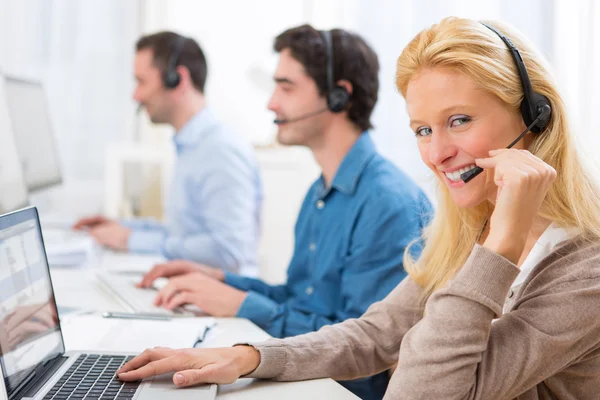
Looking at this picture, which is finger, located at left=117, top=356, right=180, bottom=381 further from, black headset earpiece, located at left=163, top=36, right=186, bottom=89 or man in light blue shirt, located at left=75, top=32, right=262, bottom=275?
black headset earpiece, located at left=163, top=36, right=186, bottom=89

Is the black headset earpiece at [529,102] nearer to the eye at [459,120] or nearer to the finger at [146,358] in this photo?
the eye at [459,120]

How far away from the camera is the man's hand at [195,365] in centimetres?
98

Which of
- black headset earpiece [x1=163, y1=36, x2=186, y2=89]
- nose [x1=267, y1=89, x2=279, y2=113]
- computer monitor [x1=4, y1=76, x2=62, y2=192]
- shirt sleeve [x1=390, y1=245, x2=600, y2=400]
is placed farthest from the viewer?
black headset earpiece [x1=163, y1=36, x2=186, y2=89]

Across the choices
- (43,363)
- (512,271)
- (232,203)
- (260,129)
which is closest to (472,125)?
(512,271)

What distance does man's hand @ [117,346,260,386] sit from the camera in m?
0.98

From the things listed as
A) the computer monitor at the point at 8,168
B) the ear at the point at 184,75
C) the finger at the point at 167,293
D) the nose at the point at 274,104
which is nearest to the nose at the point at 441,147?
the finger at the point at 167,293

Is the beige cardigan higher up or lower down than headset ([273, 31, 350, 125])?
lower down

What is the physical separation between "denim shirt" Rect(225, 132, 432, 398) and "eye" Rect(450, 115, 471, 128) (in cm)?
47

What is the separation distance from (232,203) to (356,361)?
4.36ft

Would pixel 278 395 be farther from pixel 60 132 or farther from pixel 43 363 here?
pixel 60 132

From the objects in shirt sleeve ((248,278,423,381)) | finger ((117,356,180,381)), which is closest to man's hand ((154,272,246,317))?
shirt sleeve ((248,278,423,381))

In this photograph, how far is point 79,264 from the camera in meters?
2.15

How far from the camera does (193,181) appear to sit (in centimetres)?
252

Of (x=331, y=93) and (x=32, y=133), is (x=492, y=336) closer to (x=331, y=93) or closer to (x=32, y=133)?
(x=331, y=93)
